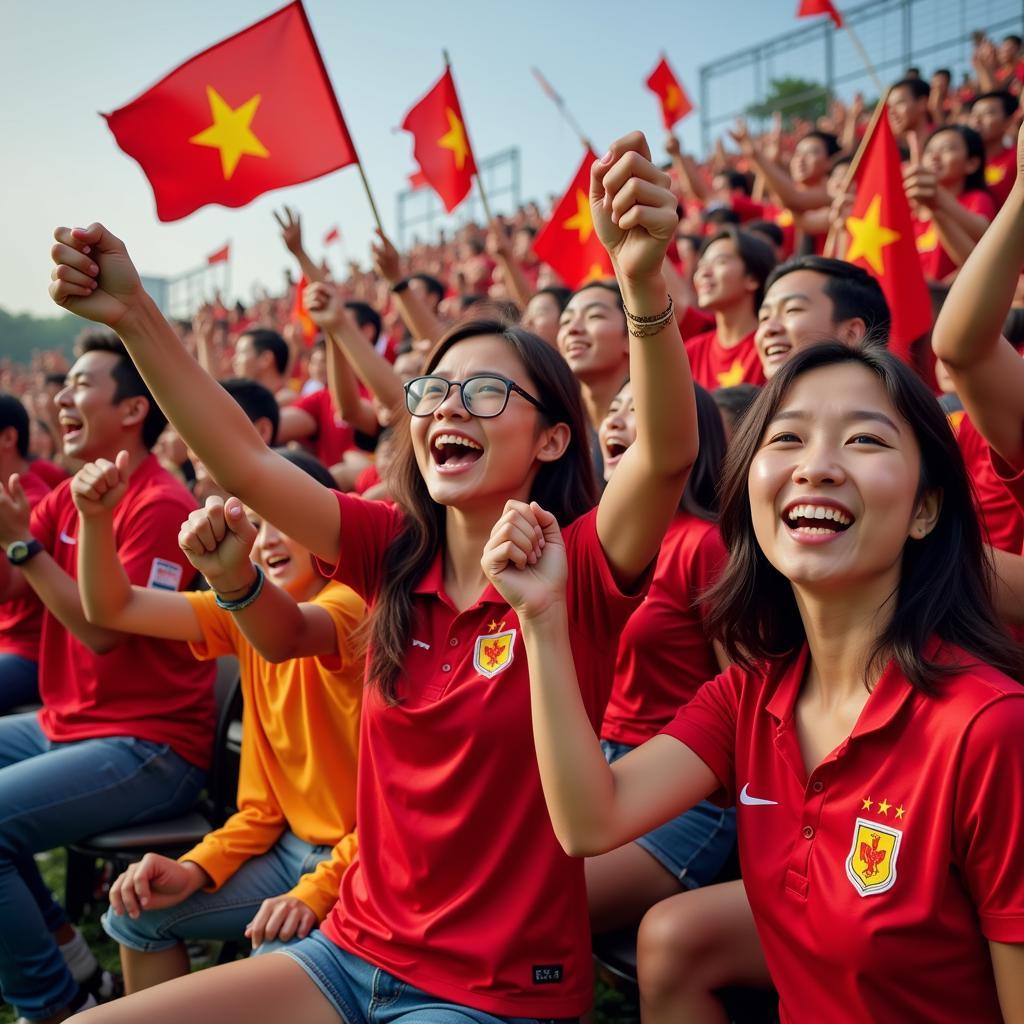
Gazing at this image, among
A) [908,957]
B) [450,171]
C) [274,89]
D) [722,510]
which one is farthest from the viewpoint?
[450,171]

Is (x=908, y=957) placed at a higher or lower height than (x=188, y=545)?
lower

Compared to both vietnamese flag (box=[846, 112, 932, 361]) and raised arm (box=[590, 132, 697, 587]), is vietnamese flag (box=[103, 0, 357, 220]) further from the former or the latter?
raised arm (box=[590, 132, 697, 587])

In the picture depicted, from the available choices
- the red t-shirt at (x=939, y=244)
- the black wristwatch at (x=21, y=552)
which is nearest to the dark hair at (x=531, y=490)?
the black wristwatch at (x=21, y=552)

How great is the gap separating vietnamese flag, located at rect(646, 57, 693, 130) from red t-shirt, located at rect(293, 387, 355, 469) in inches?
172

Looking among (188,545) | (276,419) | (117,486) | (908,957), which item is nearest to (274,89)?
(276,419)

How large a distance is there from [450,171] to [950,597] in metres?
4.38

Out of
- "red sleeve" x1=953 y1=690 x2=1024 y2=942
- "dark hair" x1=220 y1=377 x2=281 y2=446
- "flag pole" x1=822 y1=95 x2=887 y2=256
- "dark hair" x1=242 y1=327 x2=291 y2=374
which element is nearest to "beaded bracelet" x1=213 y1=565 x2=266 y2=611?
"red sleeve" x1=953 y1=690 x2=1024 y2=942

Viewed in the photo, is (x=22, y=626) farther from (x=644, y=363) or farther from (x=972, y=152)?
(x=972, y=152)

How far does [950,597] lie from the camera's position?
1649mm

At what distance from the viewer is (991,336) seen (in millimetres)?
1949

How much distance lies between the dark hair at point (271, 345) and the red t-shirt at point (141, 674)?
300 cm

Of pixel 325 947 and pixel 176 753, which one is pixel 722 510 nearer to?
pixel 325 947

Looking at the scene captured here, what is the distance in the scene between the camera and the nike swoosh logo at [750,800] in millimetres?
1667

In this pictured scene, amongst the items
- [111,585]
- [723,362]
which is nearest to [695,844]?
[111,585]
